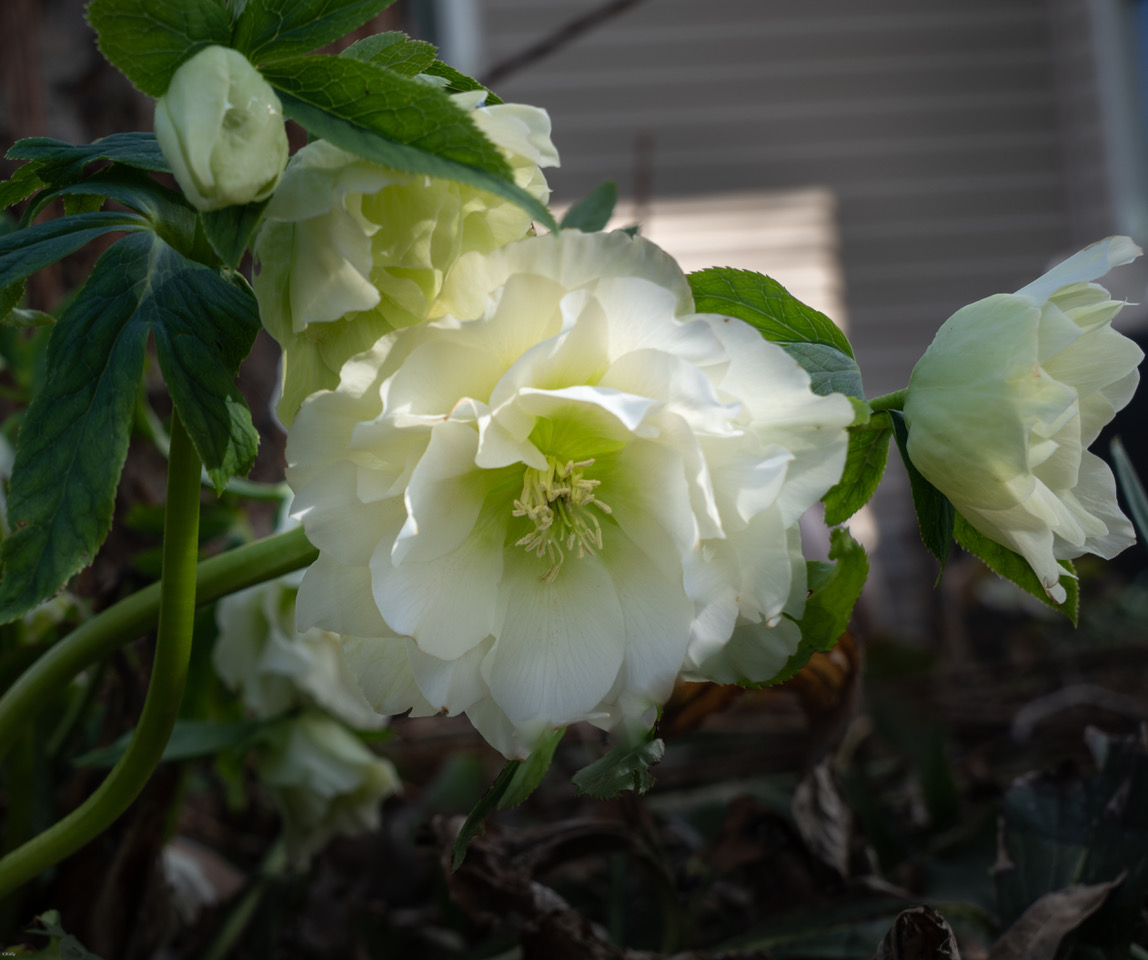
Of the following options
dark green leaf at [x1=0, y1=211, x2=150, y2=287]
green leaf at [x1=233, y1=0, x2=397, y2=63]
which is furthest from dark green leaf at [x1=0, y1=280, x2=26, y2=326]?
green leaf at [x1=233, y1=0, x2=397, y2=63]

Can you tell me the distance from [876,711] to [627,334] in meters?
0.78

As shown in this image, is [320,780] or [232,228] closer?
[232,228]

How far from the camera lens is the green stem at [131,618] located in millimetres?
402

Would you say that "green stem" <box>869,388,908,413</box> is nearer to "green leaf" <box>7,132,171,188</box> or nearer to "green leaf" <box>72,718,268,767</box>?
"green leaf" <box>7,132,171,188</box>

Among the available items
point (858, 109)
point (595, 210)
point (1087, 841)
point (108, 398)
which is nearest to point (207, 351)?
point (108, 398)

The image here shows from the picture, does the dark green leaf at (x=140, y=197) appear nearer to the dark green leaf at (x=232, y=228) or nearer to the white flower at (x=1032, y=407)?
the dark green leaf at (x=232, y=228)

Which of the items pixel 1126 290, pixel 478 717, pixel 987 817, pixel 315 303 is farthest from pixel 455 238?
pixel 1126 290

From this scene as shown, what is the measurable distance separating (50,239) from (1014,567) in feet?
1.27

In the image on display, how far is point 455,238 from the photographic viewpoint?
35 centimetres

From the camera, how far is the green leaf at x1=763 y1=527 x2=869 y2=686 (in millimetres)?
372

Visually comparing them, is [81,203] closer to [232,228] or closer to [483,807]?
[232,228]

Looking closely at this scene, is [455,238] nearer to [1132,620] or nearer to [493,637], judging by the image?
[493,637]

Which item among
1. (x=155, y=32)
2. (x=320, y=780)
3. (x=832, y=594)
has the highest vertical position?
(x=155, y=32)

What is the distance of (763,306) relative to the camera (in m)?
0.41
